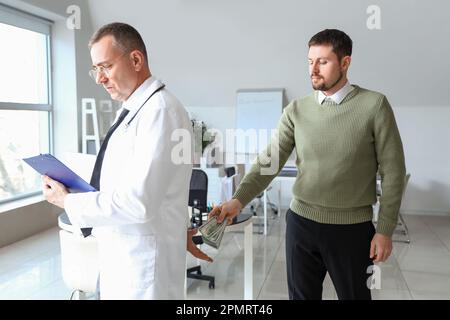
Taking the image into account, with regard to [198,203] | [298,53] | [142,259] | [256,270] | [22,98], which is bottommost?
[256,270]

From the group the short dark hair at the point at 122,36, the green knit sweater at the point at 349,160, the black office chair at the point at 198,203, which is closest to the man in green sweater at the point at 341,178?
the green knit sweater at the point at 349,160

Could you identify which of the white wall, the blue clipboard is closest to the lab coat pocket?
the blue clipboard

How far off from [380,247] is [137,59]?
109 centimetres

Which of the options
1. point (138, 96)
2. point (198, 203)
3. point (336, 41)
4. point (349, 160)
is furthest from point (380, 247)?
point (198, 203)

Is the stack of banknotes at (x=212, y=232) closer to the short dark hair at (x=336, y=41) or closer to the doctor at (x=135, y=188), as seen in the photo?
the doctor at (x=135, y=188)

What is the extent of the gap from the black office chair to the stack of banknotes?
1294 millimetres

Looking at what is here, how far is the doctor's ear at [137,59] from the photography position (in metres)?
1.26

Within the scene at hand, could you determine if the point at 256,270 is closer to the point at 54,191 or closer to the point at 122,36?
the point at 54,191

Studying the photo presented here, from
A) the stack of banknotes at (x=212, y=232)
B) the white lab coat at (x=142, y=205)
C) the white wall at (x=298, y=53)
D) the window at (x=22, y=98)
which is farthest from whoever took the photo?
the white wall at (x=298, y=53)

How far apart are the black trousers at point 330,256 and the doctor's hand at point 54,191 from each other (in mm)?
925

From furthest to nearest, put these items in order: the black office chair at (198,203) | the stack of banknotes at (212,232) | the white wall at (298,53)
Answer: the white wall at (298,53) < the black office chair at (198,203) < the stack of banknotes at (212,232)

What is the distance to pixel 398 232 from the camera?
200 inches

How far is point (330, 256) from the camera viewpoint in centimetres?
161

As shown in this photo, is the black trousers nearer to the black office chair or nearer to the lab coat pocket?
the lab coat pocket
